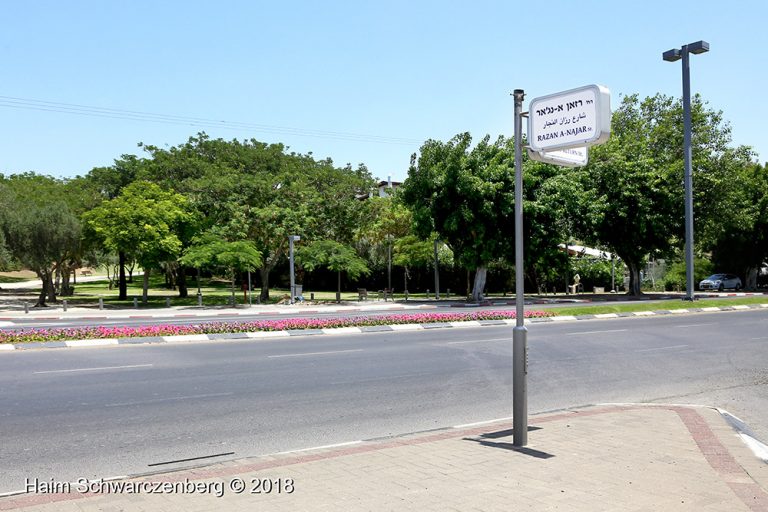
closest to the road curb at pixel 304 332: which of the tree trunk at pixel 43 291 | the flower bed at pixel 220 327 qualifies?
the flower bed at pixel 220 327

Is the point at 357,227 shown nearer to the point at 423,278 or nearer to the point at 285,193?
the point at 285,193

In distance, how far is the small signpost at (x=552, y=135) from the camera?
6047 mm

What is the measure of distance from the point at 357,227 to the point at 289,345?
2925cm

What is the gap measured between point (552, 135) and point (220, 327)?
14.7 meters

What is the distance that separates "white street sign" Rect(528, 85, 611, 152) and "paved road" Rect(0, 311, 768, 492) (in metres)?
3.71

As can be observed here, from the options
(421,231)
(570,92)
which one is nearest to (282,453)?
(570,92)

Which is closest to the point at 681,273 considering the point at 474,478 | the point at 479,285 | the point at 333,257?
the point at 479,285

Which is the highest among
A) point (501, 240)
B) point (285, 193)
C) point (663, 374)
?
point (285, 193)

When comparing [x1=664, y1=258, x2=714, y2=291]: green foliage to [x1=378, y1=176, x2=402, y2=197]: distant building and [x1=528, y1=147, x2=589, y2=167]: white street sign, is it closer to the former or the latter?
[x1=378, y1=176, x2=402, y2=197]: distant building

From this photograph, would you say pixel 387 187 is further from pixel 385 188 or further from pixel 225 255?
pixel 225 255

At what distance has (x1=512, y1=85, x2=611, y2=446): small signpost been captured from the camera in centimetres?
605

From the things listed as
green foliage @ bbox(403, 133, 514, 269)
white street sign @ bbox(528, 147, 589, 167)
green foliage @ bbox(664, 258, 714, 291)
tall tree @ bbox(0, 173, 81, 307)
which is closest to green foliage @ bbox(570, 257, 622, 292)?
green foliage @ bbox(664, 258, 714, 291)

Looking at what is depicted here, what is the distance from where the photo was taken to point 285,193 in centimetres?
4288

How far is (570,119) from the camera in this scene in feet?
20.4
